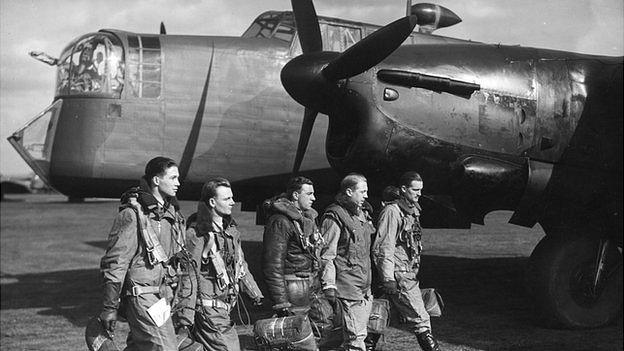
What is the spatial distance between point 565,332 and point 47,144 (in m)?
7.12

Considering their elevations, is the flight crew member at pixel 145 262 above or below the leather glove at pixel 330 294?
above

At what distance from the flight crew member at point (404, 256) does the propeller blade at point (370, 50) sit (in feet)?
5.10

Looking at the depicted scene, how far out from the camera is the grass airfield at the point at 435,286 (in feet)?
28.3

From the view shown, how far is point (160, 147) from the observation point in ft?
34.4

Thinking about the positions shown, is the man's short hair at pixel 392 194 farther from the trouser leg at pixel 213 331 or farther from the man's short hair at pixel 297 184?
the trouser leg at pixel 213 331

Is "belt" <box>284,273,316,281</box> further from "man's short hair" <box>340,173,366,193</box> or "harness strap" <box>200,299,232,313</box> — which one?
"harness strap" <box>200,299,232,313</box>

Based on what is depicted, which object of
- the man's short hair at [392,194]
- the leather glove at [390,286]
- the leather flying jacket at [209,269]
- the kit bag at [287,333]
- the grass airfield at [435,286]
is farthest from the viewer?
the grass airfield at [435,286]

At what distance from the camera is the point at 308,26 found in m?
9.80

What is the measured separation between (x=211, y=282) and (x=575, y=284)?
5.08m

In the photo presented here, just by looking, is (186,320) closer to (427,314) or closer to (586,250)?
(427,314)

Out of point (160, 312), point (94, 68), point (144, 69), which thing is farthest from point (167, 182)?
point (94, 68)

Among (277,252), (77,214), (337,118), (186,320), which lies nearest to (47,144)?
(337,118)

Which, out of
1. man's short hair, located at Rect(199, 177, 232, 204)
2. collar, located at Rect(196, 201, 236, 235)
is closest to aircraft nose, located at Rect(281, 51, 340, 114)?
man's short hair, located at Rect(199, 177, 232, 204)

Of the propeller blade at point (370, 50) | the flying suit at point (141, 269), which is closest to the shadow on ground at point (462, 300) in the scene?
the propeller blade at point (370, 50)
